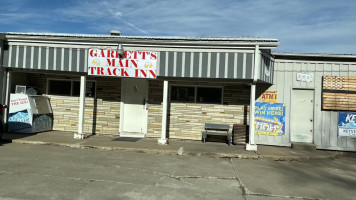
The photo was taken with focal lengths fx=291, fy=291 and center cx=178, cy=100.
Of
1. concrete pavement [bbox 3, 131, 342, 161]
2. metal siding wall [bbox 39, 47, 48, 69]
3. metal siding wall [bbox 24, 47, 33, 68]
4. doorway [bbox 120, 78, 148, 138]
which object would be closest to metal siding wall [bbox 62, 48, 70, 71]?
metal siding wall [bbox 39, 47, 48, 69]

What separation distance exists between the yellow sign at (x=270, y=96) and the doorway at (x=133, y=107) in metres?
4.36

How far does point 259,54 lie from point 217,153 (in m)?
3.28

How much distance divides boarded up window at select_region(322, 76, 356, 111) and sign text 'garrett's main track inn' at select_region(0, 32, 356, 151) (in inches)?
1.4

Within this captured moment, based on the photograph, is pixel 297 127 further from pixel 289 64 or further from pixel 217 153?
pixel 217 153

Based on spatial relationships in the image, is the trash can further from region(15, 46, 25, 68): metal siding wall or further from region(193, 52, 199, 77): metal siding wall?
region(15, 46, 25, 68): metal siding wall

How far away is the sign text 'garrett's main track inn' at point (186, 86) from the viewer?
9312 millimetres

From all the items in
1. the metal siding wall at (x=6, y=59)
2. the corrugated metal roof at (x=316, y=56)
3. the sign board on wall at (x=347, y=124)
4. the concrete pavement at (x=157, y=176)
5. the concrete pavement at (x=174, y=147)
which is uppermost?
the corrugated metal roof at (x=316, y=56)

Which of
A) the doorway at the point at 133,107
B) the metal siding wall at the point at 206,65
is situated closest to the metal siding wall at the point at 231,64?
the metal siding wall at the point at 206,65

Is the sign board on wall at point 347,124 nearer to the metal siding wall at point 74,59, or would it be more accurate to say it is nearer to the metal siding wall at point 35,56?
the metal siding wall at point 74,59

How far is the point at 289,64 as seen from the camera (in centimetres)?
1038

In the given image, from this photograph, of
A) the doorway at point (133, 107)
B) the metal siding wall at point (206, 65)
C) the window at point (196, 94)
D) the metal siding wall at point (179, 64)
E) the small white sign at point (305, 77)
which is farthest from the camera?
the doorway at point (133, 107)

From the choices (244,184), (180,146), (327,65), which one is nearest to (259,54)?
(327,65)

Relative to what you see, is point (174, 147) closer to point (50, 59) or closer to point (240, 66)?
point (240, 66)

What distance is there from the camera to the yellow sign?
34.3ft
